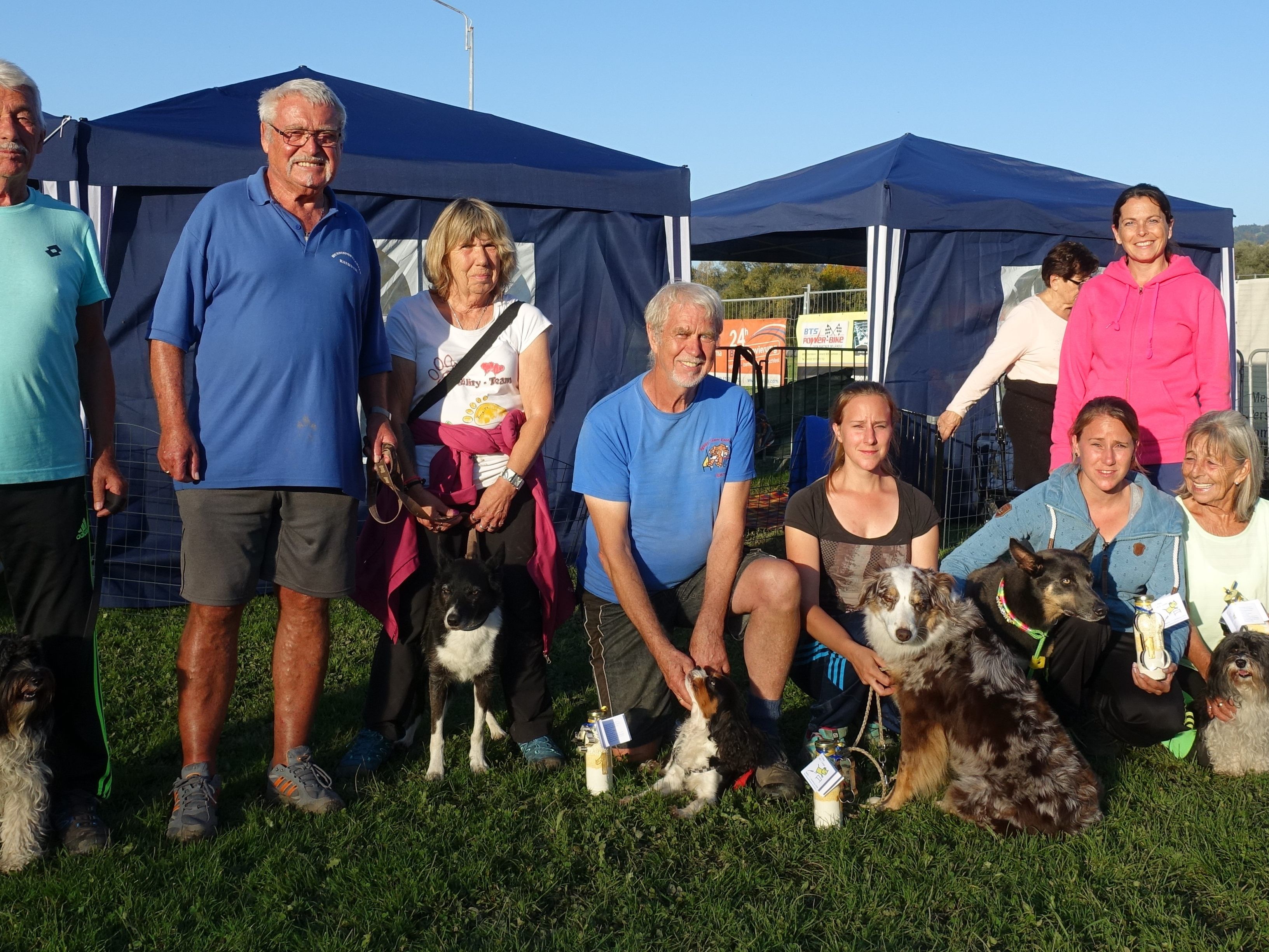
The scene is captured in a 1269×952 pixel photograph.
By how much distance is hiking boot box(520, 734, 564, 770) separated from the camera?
3.70 meters

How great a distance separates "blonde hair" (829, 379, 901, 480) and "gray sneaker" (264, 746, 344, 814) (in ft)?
6.93

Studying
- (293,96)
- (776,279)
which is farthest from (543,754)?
(776,279)

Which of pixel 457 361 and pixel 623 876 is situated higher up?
pixel 457 361

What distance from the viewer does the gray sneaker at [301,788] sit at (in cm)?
324

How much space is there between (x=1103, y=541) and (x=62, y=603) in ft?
11.7

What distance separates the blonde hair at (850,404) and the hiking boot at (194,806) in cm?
240

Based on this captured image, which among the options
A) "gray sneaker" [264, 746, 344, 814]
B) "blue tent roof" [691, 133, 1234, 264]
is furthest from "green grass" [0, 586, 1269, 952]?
"blue tent roof" [691, 133, 1234, 264]

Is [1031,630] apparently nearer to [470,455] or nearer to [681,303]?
[681,303]

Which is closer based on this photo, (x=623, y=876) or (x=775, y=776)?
(x=623, y=876)

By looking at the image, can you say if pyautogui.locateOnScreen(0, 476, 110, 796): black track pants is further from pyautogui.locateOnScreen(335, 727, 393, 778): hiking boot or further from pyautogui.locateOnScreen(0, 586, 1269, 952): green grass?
pyautogui.locateOnScreen(335, 727, 393, 778): hiking boot

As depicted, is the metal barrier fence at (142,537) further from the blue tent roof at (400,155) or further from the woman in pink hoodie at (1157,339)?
the woman in pink hoodie at (1157,339)

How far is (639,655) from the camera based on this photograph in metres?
3.75

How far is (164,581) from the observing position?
19.2 feet

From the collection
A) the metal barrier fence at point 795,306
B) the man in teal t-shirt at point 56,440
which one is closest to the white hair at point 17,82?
the man in teal t-shirt at point 56,440
